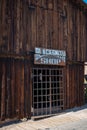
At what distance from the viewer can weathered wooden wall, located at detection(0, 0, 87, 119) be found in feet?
35.9

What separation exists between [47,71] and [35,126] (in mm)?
3605

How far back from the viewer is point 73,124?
10.8 meters

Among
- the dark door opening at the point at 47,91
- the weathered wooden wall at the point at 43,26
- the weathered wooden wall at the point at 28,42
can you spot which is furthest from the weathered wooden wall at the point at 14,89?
the weathered wooden wall at the point at 43,26

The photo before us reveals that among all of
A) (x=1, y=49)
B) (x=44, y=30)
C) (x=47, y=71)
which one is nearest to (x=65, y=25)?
(x=44, y=30)

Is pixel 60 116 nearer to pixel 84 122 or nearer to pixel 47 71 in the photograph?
pixel 84 122

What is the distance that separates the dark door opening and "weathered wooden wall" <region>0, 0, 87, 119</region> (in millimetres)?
474

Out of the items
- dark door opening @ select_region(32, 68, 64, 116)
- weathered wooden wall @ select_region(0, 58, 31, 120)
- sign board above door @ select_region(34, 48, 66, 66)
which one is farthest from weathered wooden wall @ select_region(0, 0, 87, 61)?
dark door opening @ select_region(32, 68, 64, 116)

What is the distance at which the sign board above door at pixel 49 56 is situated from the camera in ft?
39.8

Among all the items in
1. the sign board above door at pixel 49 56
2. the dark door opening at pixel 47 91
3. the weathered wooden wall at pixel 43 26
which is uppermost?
the weathered wooden wall at pixel 43 26

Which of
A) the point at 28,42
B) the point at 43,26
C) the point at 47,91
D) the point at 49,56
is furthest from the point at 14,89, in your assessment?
the point at 43,26

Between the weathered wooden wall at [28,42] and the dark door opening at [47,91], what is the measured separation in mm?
474

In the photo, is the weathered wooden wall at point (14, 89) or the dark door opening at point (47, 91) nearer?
the weathered wooden wall at point (14, 89)

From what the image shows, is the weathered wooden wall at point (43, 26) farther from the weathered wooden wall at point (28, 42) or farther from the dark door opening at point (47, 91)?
the dark door opening at point (47, 91)

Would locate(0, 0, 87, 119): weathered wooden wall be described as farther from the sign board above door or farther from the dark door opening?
the dark door opening
